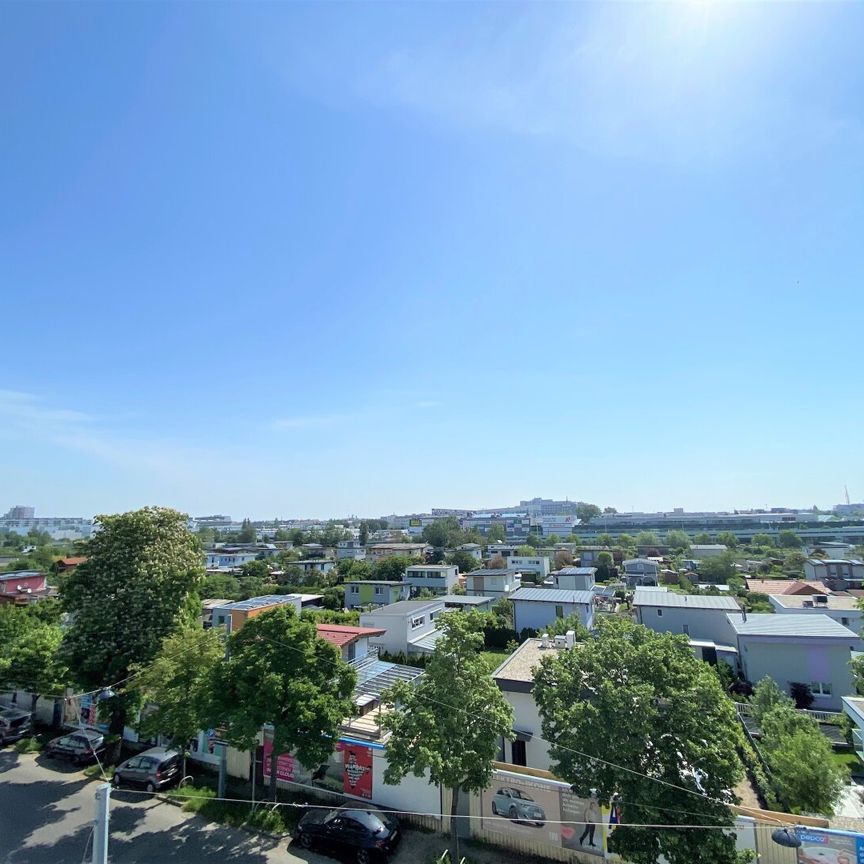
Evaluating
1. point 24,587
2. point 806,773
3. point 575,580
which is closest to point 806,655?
point 806,773

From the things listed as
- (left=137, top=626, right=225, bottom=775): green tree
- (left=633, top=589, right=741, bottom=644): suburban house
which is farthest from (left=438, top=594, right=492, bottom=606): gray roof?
(left=137, top=626, right=225, bottom=775): green tree

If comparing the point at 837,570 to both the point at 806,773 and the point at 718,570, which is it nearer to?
the point at 718,570

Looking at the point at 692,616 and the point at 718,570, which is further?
the point at 718,570

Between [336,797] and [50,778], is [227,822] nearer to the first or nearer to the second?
[336,797]

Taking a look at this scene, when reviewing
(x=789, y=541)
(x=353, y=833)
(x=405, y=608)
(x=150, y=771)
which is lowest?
(x=789, y=541)

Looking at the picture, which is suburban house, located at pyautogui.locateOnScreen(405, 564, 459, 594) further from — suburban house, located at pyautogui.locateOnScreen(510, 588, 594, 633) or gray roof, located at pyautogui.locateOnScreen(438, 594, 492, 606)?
suburban house, located at pyautogui.locateOnScreen(510, 588, 594, 633)

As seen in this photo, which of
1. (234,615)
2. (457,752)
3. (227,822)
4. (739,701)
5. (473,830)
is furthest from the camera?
(234,615)

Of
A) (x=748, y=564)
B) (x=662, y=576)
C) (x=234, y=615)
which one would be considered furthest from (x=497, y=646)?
(x=748, y=564)
